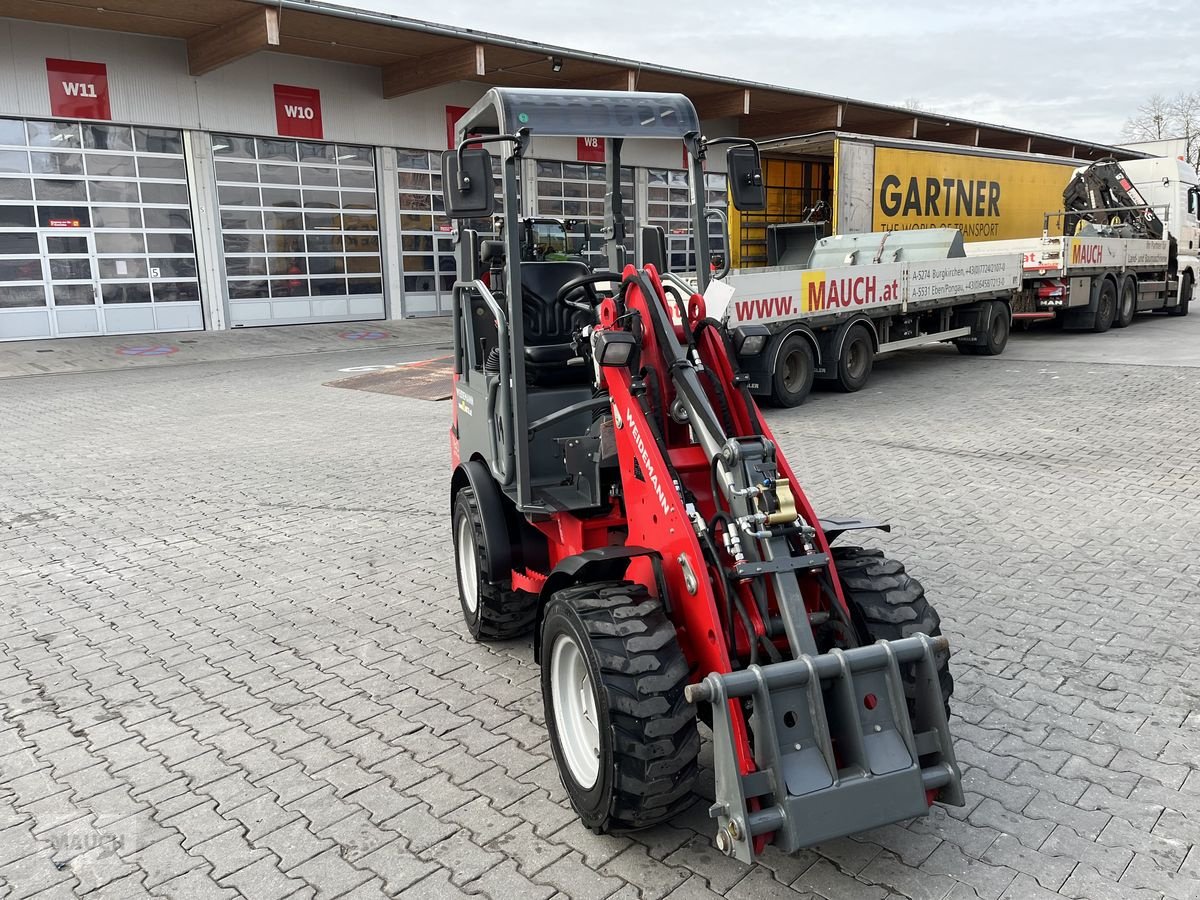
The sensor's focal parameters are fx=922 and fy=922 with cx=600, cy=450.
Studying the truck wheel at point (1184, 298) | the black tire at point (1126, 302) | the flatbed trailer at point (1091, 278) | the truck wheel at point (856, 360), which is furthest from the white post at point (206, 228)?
the truck wheel at point (1184, 298)

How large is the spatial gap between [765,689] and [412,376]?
13067 mm

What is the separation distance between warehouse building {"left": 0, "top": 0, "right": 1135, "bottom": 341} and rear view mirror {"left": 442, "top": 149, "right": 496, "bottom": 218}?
13591mm

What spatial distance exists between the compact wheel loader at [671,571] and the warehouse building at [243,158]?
13202 millimetres

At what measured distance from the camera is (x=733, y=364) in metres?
3.66

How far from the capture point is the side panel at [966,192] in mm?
16578

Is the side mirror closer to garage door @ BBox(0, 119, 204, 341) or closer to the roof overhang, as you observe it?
the roof overhang

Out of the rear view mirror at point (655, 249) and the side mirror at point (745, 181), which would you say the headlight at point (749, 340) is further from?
the rear view mirror at point (655, 249)

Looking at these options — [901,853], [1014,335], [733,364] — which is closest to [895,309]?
[1014,335]

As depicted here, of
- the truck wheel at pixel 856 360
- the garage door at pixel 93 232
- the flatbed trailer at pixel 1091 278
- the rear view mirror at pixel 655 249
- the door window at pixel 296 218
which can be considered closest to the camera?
the rear view mirror at pixel 655 249

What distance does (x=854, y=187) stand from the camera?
15727 mm

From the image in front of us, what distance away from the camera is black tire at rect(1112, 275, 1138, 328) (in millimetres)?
19312

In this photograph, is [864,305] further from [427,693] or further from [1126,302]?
[1126,302]

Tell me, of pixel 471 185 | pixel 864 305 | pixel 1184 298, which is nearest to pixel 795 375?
pixel 864 305

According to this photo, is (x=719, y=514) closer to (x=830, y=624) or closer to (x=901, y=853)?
(x=830, y=624)
